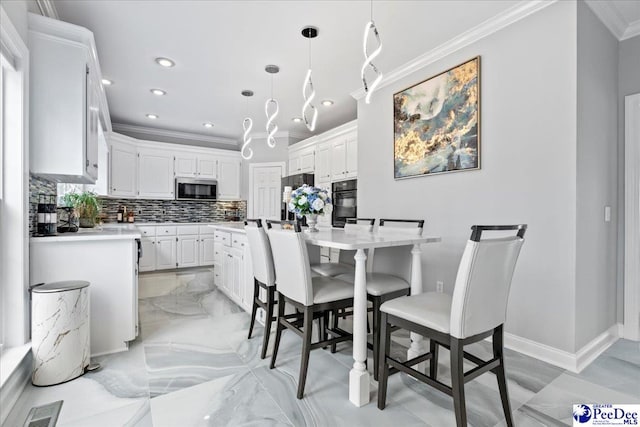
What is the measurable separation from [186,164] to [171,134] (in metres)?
0.68

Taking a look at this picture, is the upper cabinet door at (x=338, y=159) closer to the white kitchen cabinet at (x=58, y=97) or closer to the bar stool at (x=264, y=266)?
the bar stool at (x=264, y=266)

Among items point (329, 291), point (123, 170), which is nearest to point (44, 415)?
point (329, 291)

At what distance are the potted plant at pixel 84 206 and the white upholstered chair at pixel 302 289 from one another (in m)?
2.58

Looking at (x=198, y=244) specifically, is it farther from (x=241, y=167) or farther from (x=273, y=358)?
(x=273, y=358)

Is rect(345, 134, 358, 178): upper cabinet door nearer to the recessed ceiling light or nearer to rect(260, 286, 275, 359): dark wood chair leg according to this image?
the recessed ceiling light

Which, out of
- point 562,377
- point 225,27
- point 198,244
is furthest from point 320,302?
point 198,244

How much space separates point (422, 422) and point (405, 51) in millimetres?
2984

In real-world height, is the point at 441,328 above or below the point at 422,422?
above

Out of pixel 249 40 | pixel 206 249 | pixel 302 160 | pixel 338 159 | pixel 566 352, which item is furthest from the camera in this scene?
pixel 206 249

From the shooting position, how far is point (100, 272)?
233 centimetres

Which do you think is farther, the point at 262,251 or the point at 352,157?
the point at 352,157

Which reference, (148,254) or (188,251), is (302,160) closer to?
(188,251)

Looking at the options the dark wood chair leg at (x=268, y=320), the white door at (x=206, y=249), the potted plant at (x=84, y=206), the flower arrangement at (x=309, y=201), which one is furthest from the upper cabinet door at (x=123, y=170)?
the dark wood chair leg at (x=268, y=320)

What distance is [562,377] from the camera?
6.73 feet
